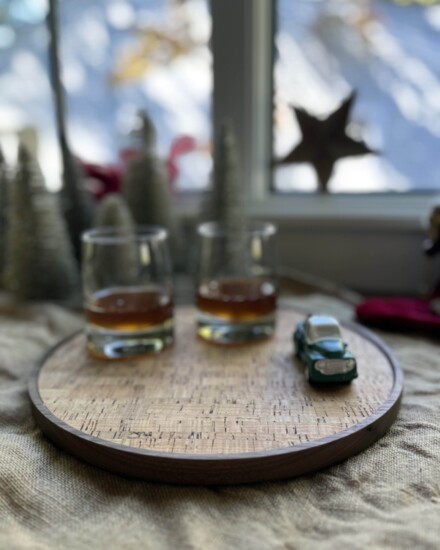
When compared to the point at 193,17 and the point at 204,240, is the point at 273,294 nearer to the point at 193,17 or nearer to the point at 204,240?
the point at 204,240

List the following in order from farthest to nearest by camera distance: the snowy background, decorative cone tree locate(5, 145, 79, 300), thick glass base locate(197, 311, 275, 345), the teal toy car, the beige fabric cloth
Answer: the snowy background, decorative cone tree locate(5, 145, 79, 300), thick glass base locate(197, 311, 275, 345), the teal toy car, the beige fabric cloth

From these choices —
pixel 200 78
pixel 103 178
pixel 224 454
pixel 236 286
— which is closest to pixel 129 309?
pixel 236 286

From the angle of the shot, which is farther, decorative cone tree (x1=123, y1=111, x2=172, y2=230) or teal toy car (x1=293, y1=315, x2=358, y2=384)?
decorative cone tree (x1=123, y1=111, x2=172, y2=230)

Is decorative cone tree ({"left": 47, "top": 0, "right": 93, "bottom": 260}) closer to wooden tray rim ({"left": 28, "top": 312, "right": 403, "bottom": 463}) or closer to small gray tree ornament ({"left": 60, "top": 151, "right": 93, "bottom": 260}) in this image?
small gray tree ornament ({"left": 60, "top": 151, "right": 93, "bottom": 260})

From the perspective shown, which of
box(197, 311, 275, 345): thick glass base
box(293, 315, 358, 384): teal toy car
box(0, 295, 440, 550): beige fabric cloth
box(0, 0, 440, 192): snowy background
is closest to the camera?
box(0, 295, 440, 550): beige fabric cloth

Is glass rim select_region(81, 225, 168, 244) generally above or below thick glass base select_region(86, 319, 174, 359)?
above

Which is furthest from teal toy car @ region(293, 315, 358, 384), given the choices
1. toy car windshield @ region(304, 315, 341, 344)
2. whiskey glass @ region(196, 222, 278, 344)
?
whiskey glass @ region(196, 222, 278, 344)
